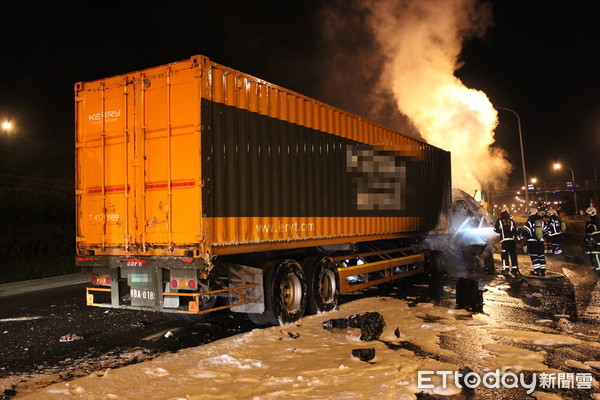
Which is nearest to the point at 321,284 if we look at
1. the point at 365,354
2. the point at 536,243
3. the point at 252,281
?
the point at 252,281

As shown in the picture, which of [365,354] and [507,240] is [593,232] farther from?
[365,354]

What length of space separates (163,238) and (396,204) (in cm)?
664

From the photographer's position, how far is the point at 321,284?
8.08 m

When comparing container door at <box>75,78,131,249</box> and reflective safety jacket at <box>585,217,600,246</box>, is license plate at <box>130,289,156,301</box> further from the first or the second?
reflective safety jacket at <box>585,217,600,246</box>

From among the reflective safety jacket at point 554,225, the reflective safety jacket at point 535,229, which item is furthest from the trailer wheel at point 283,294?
the reflective safety jacket at point 554,225

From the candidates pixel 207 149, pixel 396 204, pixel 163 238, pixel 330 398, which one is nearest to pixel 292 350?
pixel 330 398

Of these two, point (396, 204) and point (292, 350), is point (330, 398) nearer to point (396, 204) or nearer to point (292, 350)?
point (292, 350)

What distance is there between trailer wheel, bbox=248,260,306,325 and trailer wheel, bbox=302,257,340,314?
0.88 ft

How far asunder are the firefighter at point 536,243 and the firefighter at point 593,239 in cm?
150

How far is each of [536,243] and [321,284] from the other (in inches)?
298

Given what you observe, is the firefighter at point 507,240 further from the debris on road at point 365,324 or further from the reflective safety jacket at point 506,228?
the debris on road at point 365,324

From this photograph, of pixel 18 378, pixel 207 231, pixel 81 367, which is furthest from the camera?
pixel 207 231

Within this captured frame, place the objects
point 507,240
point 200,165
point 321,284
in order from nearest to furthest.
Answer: point 200,165 → point 321,284 → point 507,240

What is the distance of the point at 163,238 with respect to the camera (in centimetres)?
609
